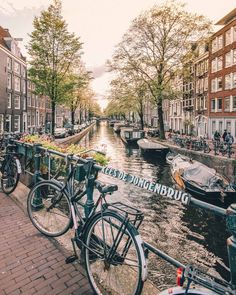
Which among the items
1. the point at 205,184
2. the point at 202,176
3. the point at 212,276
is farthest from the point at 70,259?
the point at 202,176

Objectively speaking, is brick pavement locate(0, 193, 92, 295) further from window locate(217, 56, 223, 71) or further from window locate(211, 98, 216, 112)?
window locate(211, 98, 216, 112)

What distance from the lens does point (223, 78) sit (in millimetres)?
33656

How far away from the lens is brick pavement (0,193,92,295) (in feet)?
9.52

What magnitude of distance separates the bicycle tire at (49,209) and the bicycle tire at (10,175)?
214 cm

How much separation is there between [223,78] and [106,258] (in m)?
35.1

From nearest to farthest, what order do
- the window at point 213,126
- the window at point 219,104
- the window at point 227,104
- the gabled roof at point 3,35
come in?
the window at point 227,104
the window at point 219,104
the gabled roof at point 3,35
the window at point 213,126

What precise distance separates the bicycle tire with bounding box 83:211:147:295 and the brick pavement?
0.72ft

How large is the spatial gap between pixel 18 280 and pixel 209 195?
11.0m

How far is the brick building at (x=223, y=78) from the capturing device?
31.6 m

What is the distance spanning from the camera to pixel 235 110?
31.5 meters

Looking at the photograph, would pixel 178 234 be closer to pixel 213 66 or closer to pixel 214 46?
pixel 213 66

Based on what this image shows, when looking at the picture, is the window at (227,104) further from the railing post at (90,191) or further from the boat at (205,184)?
the railing post at (90,191)

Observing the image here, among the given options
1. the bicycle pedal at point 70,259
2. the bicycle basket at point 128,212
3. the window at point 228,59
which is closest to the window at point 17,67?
the window at point 228,59

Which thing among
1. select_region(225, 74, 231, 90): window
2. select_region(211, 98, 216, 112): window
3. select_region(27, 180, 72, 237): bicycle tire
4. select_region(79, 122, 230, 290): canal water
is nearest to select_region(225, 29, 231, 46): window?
select_region(225, 74, 231, 90): window
